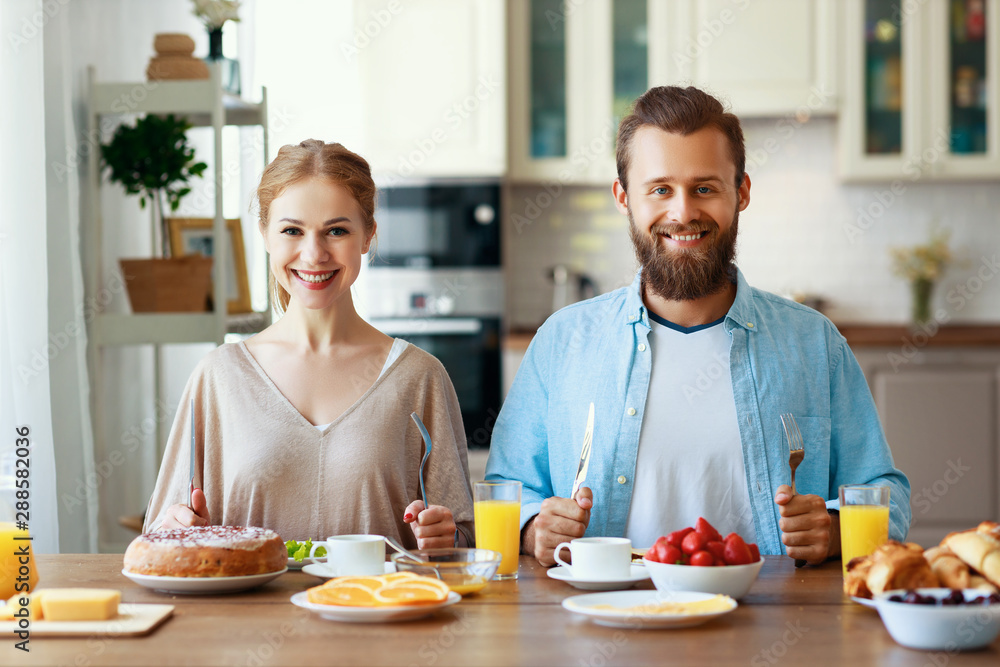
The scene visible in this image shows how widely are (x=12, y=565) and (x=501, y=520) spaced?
25.9 inches

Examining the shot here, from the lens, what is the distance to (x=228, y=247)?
3023 millimetres

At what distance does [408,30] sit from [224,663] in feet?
11.4

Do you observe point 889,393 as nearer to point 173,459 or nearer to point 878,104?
point 878,104

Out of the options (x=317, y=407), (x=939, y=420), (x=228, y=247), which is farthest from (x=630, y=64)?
(x=317, y=407)

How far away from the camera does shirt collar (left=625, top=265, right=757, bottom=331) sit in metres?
1.79

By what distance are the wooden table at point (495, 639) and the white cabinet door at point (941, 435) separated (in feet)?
9.41

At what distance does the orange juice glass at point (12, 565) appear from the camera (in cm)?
130

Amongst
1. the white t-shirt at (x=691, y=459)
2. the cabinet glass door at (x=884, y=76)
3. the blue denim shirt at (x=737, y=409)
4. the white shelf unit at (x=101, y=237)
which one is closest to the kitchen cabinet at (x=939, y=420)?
the cabinet glass door at (x=884, y=76)

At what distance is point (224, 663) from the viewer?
40.9 inches

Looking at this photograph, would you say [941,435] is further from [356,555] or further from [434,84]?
[356,555]

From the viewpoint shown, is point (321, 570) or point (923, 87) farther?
point (923, 87)

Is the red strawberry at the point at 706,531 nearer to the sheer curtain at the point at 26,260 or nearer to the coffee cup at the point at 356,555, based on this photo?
the coffee cup at the point at 356,555

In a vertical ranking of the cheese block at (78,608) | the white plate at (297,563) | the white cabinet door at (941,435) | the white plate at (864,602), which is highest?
the cheese block at (78,608)

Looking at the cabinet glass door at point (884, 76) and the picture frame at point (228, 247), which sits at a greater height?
the cabinet glass door at point (884, 76)
